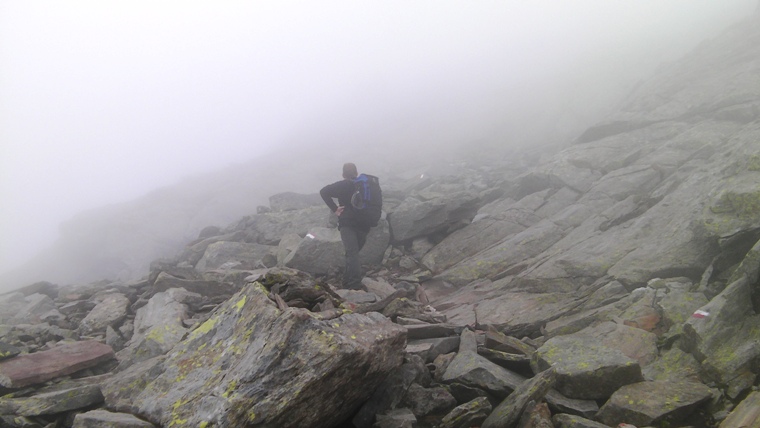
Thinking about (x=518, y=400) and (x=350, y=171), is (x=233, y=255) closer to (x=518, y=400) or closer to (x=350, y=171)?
(x=350, y=171)

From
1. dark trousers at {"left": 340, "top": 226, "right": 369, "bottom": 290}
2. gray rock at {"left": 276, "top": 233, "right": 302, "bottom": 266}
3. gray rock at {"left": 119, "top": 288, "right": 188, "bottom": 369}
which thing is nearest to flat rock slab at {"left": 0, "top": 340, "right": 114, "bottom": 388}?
gray rock at {"left": 119, "top": 288, "right": 188, "bottom": 369}

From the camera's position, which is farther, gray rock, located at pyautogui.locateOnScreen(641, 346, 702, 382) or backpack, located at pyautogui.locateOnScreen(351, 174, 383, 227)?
backpack, located at pyautogui.locateOnScreen(351, 174, 383, 227)

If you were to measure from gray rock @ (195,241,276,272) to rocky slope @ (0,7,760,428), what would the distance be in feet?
0.37

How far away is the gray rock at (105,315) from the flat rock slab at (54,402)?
22.6ft

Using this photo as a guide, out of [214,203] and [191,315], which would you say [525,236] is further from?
[214,203]

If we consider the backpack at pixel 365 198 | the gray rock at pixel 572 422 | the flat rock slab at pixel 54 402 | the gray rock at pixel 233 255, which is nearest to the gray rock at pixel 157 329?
the flat rock slab at pixel 54 402

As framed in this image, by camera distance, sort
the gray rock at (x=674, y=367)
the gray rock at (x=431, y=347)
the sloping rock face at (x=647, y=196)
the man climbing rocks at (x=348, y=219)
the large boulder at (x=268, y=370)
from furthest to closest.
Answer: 1. the man climbing rocks at (x=348, y=219)
2. the sloping rock face at (x=647, y=196)
3. the gray rock at (x=431, y=347)
4. the gray rock at (x=674, y=367)
5. the large boulder at (x=268, y=370)

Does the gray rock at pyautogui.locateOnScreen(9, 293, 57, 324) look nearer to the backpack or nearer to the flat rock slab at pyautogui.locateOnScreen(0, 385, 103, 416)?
the flat rock slab at pyautogui.locateOnScreen(0, 385, 103, 416)

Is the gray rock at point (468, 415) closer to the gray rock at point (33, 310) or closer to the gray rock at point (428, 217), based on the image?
the gray rock at point (428, 217)

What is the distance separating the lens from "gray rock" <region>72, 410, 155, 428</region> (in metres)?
5.97

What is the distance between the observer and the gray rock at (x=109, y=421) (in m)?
5.97

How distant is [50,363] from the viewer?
9141mm

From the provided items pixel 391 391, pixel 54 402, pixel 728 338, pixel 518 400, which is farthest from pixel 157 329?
pixel 728 338

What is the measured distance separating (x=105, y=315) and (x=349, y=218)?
9.20 m
